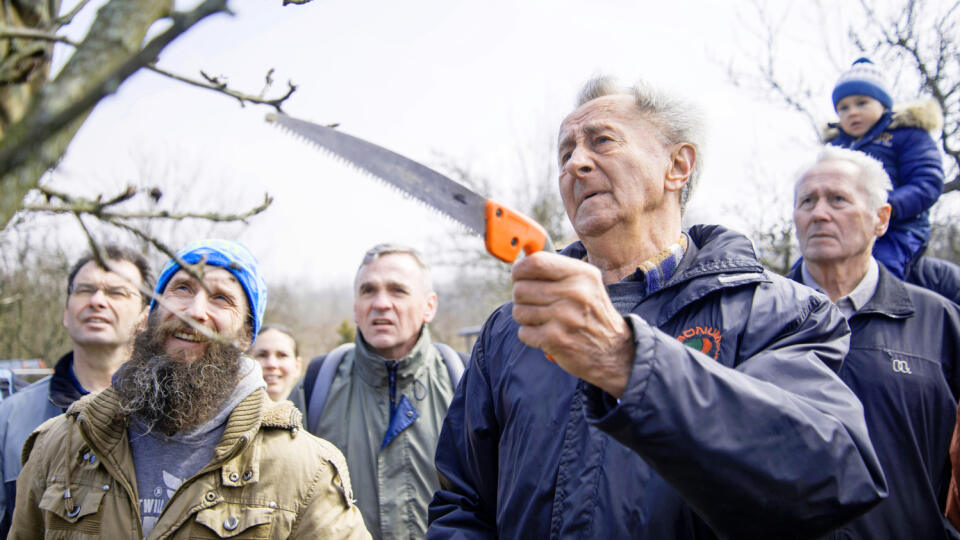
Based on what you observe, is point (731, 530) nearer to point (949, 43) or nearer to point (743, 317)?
point (743, 317)

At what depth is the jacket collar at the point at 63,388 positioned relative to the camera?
399 cm

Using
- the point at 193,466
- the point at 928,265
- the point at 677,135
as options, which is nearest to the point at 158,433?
the point at 193,466

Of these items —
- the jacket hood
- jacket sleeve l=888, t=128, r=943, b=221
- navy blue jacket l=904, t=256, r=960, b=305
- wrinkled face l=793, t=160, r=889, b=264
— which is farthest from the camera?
the jacket hood

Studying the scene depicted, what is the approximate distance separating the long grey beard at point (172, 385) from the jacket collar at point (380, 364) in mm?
1350

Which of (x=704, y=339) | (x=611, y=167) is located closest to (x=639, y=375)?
(x=704, y=339)

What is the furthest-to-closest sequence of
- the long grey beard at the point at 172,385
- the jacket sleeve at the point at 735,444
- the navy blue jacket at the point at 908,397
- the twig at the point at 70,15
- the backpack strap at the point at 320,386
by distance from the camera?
the backpack strap at the point at 320,386 < the navy blue jacket at the point at 908,397 < the long grey beard at the point at 172,385 < the jacket sleeve at the point at 735,444 < the twig at the point at 70,15

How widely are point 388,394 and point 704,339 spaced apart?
2.68m

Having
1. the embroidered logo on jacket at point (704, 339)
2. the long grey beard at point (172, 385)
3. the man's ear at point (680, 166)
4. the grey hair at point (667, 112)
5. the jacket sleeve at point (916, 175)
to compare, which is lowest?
the long grey beard at point (172, 385)

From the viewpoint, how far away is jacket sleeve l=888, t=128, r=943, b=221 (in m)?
4.84

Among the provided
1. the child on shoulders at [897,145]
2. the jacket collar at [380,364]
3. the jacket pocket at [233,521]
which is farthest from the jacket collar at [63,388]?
the child on shoulders at [897,145]

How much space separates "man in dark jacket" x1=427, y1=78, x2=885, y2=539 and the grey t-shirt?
1051mm

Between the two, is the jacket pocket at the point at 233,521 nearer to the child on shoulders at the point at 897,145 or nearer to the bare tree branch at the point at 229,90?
the bare tree branch at the point at 229,90

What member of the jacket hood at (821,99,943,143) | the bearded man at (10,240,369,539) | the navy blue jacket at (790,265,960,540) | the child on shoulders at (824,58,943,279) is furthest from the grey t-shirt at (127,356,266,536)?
the jacket hood at (821,99,943,143)

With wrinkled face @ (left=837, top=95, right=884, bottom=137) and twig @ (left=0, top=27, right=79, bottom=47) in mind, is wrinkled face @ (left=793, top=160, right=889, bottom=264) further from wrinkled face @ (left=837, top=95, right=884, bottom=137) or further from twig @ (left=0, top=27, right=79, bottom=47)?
twig @ (left=0, top=27, right=79, bottom=47)
